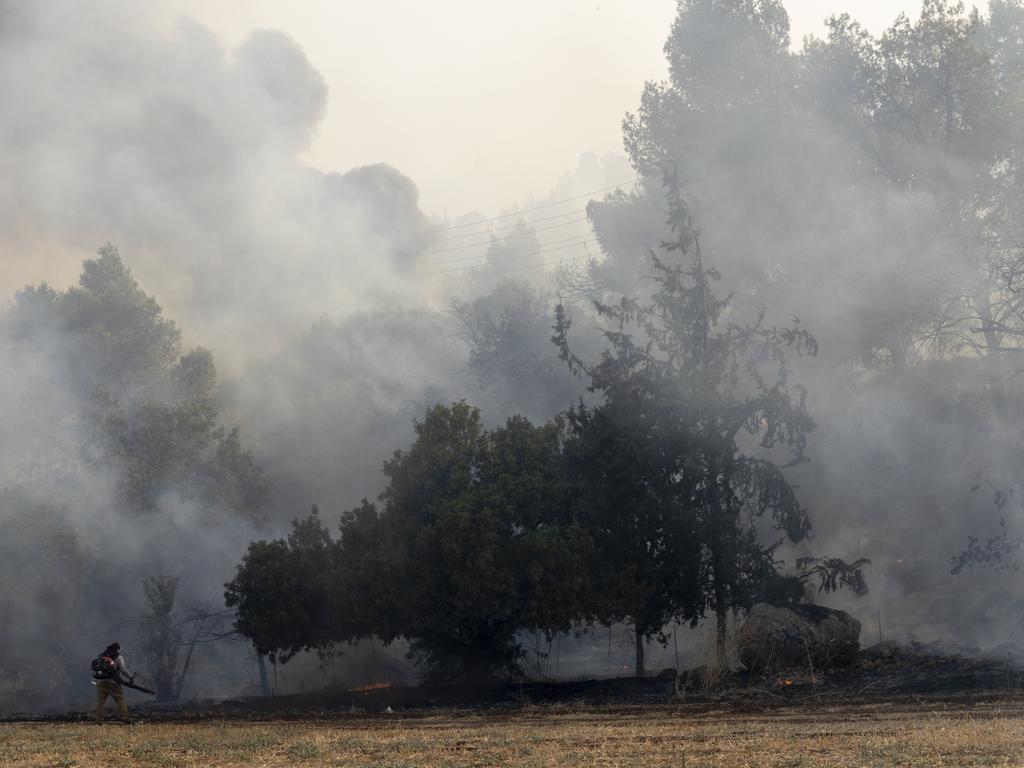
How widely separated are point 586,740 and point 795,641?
40.8 feet

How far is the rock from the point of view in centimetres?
Result: 2669

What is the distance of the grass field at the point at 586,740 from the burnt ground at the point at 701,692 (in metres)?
2.12

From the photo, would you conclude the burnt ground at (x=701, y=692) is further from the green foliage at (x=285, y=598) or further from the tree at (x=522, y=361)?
the tree at (x=522, y=361)

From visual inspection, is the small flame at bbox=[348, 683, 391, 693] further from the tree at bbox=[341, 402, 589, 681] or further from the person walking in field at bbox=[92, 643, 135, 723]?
the person walking in field at bbox=[92, 643, 135, 723]

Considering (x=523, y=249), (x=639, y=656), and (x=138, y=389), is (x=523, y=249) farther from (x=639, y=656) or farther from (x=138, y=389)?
(x=639, y=656)

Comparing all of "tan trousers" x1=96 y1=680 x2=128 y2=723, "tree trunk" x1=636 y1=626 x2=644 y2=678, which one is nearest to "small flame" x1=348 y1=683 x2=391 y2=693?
"tree trunk" x1=636 y1=626 x2=644 y2=678

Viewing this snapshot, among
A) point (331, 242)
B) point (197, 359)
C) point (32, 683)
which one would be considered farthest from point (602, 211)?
point (331, 242)

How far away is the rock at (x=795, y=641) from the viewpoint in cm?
2669

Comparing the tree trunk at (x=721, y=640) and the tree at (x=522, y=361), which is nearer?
the tree trunk at (x=721, y=640)

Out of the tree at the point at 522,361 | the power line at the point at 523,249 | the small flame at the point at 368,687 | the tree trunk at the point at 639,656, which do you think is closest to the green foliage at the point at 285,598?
the small flame at the point at 368,687

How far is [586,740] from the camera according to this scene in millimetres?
15812

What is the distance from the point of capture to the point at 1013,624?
31.7m

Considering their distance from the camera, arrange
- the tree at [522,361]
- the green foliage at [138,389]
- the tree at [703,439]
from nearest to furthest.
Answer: the tree at [703,439] → the green foliage at [138,389] → the tree at [522,361]

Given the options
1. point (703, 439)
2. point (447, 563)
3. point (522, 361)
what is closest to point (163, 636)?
point (447, 563)
